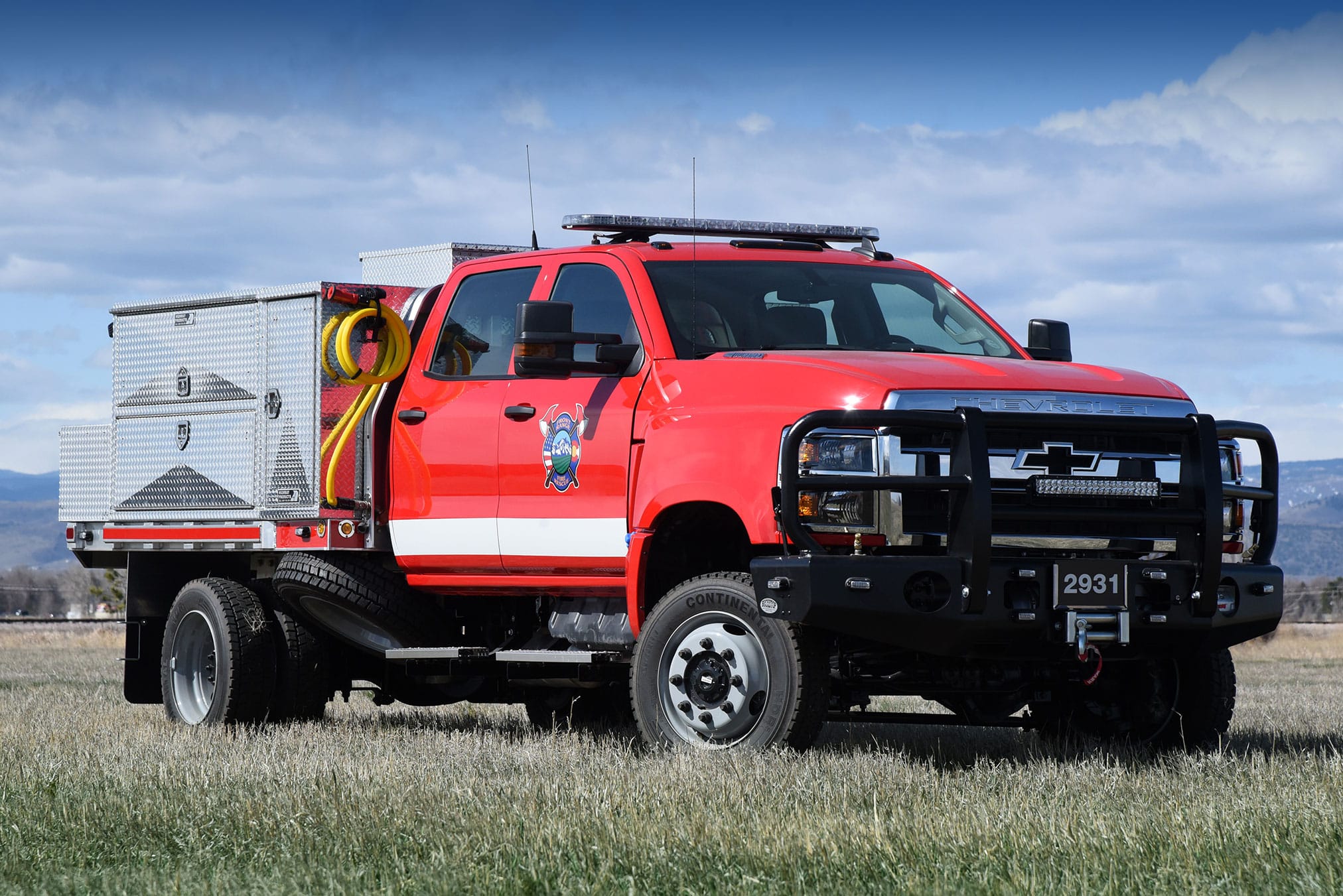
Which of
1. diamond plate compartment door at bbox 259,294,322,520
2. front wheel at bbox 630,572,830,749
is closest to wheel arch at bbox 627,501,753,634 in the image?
front wheel at bbox 630,572,830,749

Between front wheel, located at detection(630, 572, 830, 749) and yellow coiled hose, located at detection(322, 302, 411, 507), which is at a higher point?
yellow coiled hose, located at detection(322, 302, 411, 507)

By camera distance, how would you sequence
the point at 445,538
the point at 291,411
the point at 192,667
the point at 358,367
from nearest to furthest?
the point at 445,538 → the point at 358,367 → the point at 291,411 → the point at 192,667

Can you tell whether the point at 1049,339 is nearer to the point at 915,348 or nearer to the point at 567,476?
the point at 915,348

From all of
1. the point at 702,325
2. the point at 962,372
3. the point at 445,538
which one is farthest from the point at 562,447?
the point at 962,372

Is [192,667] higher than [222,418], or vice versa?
[222,418]

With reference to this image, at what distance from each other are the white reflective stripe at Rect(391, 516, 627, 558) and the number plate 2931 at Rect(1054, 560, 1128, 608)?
1.99 metres

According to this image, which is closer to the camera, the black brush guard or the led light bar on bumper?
the black brush guard

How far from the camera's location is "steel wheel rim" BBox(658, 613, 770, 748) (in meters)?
7.58

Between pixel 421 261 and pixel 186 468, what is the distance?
5.90ft

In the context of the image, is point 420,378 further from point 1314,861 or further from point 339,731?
point 1314,861

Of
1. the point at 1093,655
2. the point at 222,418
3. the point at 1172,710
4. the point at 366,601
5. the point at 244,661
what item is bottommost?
the point at 1172,710

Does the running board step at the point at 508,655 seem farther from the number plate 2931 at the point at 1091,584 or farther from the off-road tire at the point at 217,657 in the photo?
the number plate 2931 at the point at 1091,584

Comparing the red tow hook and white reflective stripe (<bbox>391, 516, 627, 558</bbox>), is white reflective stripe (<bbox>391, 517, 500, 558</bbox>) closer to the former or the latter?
white reflective stripe (<bbox>391, 516, 627, 558</bbox>)

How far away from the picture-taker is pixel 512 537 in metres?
8.89
